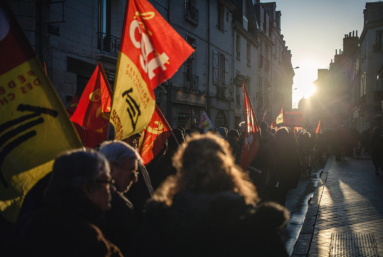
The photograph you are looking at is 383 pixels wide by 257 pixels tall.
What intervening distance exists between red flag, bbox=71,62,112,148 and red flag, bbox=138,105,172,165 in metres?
0.91

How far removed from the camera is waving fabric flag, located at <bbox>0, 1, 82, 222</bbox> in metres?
1.76

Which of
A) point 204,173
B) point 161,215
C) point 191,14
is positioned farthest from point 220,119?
point 161,215

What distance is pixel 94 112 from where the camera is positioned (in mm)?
5000

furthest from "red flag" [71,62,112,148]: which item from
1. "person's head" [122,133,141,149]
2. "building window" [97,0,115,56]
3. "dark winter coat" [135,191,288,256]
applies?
"building window" [97,0,115,56]

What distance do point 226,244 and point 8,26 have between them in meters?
1.54

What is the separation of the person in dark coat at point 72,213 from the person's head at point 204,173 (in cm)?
37

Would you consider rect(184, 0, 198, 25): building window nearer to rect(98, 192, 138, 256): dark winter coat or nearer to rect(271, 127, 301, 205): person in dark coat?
rect(271, 127, 301, 205): person in dark coat

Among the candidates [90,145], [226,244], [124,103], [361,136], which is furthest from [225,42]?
[226,244]

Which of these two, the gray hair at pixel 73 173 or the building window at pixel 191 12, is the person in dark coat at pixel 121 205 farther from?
the building window at pixel 191 12

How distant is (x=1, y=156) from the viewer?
1741 millimetres

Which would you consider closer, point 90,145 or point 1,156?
point 1,156

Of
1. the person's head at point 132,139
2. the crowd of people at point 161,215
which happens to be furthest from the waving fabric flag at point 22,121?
the person's head at point 132,139

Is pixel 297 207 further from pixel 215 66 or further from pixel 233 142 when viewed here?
pixel 215 66

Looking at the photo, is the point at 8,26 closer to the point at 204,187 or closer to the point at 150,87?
the point at 204,187
